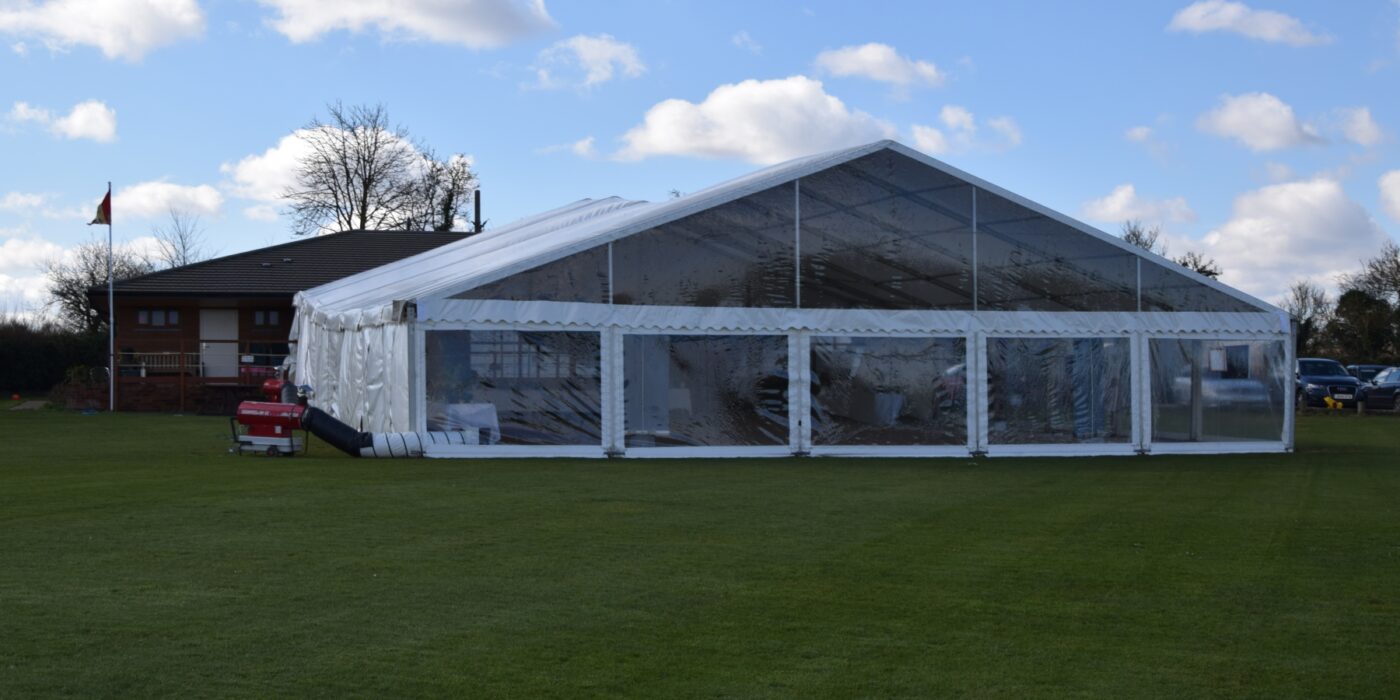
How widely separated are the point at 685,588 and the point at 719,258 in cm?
1101

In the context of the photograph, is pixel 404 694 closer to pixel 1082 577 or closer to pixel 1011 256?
pixel 1082 577

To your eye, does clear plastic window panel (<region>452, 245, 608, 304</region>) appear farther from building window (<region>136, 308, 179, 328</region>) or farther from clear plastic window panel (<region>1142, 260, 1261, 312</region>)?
building window (<region>136, 308, 179, 328</region>)

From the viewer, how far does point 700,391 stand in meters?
18.1

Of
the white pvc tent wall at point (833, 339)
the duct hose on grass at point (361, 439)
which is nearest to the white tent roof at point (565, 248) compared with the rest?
the white pvc tent wall at point (833, 339)

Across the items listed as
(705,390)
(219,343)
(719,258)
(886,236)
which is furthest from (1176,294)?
(219,343)

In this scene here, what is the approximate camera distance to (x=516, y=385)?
1736 cm

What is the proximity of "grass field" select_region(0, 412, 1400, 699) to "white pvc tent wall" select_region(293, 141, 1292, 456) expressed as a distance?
3781mm

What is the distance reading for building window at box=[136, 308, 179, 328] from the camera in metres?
35.9

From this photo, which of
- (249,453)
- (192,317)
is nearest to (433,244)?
(192,317)

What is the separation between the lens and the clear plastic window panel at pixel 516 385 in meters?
17.1

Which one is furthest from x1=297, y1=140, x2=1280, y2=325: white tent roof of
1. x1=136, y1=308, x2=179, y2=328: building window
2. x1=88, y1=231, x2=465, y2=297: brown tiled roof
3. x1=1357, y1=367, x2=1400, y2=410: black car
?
x1=1357, y1=367, x2=1400, y2=410: black car

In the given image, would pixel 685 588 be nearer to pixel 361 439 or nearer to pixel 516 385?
pixel 361 439

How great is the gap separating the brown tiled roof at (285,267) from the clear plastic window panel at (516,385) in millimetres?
19571

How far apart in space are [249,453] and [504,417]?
A: 10.9ft
